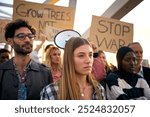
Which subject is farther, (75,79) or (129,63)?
(129,63)

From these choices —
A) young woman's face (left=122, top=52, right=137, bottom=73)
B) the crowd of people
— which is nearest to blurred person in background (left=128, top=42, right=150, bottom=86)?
the crowd of people

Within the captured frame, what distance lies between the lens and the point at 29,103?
93.2 inches

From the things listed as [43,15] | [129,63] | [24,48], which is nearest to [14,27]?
[24,48]

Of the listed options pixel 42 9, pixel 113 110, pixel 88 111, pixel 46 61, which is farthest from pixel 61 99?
pixel 42 9

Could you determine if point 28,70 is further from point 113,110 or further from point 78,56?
point 113,110

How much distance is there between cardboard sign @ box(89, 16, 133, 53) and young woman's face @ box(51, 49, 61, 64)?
0.46 metres

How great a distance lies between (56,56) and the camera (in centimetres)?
373

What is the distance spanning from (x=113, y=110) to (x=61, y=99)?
1.12 ft

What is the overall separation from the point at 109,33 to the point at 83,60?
1.81m

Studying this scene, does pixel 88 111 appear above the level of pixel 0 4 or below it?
below

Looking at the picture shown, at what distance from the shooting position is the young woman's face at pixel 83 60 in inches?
94.5

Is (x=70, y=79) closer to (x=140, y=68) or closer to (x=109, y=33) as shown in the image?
(x=140, y=68)

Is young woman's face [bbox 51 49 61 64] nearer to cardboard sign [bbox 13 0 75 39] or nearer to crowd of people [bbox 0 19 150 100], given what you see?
cardboard sign [bbox 13 0 75 39]

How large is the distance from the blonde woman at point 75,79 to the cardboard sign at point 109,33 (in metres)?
1.56
